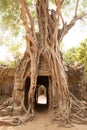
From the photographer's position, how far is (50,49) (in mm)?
8320

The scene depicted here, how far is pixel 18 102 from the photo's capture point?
8188mm

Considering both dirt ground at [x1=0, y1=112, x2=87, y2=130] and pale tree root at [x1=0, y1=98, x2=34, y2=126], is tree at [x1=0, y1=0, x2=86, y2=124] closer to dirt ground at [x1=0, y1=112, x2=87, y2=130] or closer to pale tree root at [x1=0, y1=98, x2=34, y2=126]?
pale tree root at [x1=0, y1=98, x2=34, y2=126]

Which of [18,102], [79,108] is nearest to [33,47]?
[18,102]

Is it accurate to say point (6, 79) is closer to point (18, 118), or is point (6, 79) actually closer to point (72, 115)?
point (18, 118)

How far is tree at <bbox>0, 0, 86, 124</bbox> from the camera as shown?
7832mm

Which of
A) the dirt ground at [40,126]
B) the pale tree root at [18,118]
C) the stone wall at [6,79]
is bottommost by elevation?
the dirt ground at [40,126]

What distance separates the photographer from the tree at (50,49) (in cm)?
783

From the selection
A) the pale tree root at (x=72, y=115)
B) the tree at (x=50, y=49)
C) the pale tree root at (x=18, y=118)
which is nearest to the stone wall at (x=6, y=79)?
the tree at (x=50, y=49)

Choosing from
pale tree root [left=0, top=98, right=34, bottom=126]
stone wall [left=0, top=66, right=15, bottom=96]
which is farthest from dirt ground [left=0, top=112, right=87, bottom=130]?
stone wall [left=0, top=66, right=15, bottom=96]

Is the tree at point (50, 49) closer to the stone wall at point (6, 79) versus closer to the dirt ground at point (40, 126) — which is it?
the dirt ground at point (40, 126)

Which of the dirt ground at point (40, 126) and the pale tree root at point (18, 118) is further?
the pale tree root at point (18, 118)

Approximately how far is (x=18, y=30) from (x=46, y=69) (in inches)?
124

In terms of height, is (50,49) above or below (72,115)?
above

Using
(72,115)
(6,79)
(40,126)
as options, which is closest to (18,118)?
Answer: (40,126)
